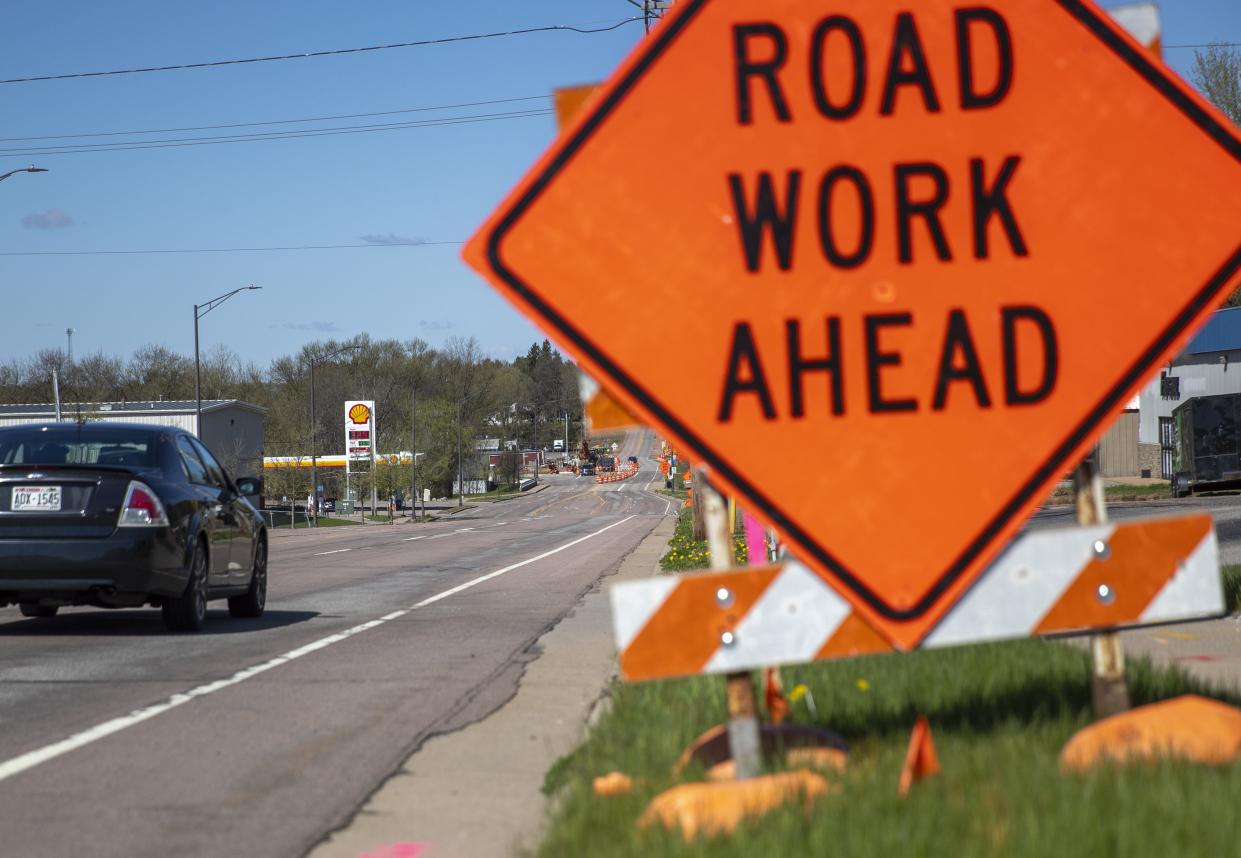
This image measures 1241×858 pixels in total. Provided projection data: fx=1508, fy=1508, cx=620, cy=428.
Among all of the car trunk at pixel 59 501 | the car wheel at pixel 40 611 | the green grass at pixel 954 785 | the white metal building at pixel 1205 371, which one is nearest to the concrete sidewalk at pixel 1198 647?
the green grass at pixel 954 785

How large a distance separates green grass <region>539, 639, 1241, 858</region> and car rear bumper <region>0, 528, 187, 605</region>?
17.4 ft

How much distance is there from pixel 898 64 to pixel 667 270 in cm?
91

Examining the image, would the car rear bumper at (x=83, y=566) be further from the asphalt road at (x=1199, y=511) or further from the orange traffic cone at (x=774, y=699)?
the asphalt road at (x=1199, y=511)

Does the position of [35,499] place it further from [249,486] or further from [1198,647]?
[1198,647]

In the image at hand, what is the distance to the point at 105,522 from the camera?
1096 centimetres

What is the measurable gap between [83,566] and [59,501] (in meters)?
0.54

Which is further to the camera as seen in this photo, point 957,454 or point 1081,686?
point 1081,686

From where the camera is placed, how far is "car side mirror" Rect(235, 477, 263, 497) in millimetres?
13492

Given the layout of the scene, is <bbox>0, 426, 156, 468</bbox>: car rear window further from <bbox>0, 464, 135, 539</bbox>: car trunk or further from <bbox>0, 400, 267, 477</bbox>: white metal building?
<bbox>0, 400, 267, 477</bbox>: white metal building

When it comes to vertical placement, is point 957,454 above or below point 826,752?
above

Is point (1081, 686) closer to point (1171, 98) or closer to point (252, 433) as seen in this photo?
point (1171, 98)

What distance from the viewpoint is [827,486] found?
4266 millimetres

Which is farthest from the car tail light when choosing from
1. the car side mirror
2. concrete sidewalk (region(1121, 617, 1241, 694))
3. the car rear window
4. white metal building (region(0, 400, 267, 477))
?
white metal building (region(0, 400, 267, 477))

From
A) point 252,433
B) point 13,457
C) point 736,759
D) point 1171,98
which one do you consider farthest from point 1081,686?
point 252,433
